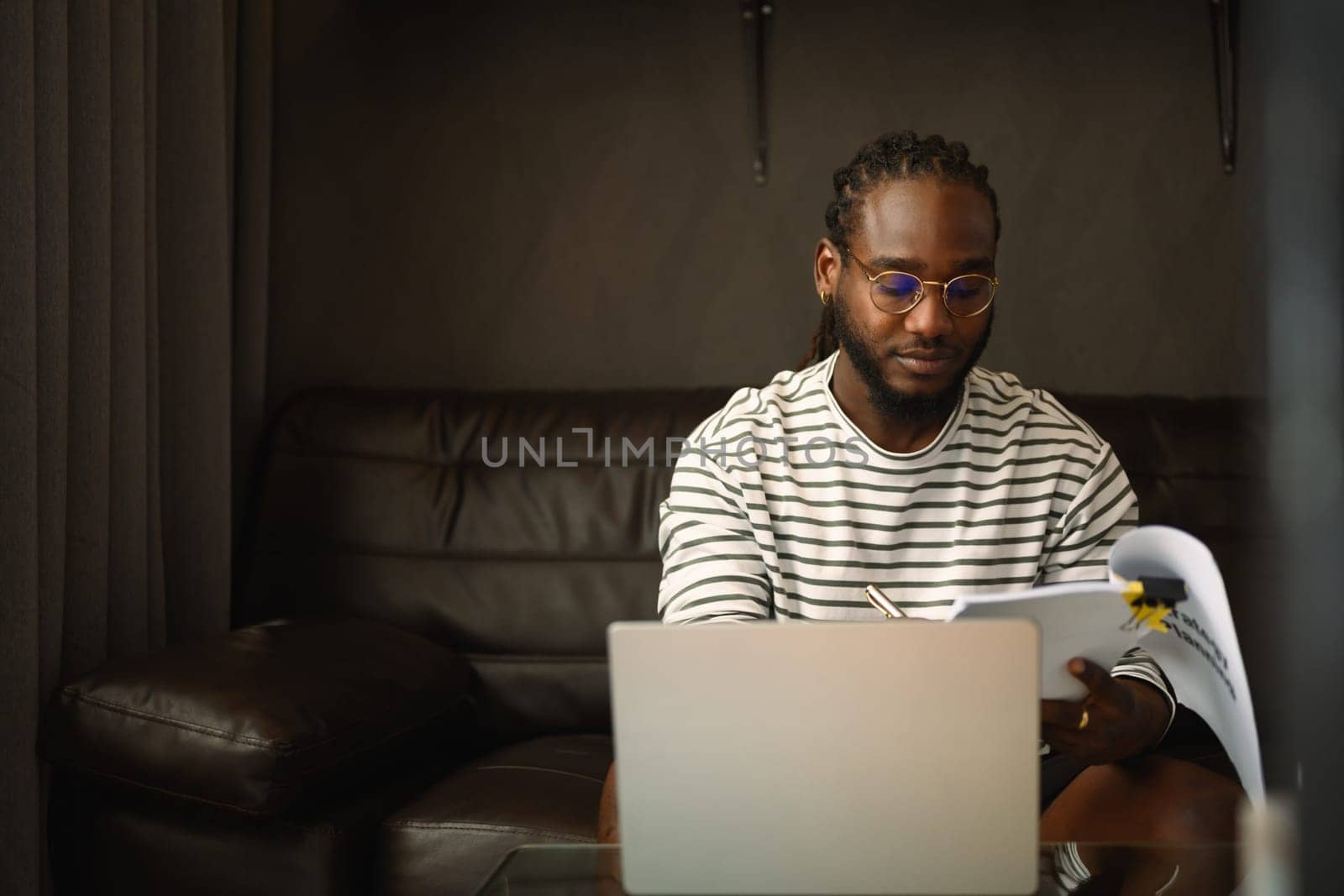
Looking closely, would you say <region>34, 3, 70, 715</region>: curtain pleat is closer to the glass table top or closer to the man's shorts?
the glass table top

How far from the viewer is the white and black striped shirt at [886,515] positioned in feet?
4.59

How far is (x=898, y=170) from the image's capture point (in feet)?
4.59

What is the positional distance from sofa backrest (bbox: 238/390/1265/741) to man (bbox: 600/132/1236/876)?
0.47m

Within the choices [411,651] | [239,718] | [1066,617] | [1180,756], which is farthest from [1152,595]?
[411,651]

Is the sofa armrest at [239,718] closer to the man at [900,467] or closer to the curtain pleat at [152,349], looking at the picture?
the curtain pleat at [152,349]

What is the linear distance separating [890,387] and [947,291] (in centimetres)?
13

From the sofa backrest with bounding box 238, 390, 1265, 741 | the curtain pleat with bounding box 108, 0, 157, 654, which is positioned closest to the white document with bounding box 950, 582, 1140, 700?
the sofa backrest with bounding box 238, 390, 1265, 741

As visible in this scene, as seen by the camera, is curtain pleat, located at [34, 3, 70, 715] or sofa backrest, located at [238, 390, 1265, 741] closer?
curtain pleat, located at [34, 3, 70, 715]

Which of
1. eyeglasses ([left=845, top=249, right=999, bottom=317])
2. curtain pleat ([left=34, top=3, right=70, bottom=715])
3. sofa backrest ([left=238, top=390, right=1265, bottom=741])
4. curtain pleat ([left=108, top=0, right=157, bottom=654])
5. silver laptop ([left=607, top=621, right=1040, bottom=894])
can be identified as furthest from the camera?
sofa backrest ([left=238, top=390, right=1265, bottom=741])

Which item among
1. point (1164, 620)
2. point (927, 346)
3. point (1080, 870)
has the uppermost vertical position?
point (927, 346)

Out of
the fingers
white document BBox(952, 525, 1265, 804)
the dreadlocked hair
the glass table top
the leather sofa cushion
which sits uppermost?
the dreadlocked hair

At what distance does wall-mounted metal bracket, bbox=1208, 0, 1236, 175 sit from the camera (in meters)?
2.14

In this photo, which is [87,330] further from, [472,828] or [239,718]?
[472,828]

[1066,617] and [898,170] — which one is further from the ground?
[898,170]
